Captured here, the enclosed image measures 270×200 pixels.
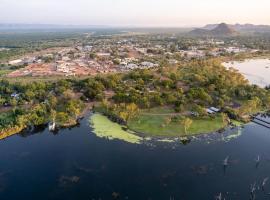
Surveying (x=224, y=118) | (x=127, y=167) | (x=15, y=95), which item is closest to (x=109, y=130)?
(x=127, y=167)

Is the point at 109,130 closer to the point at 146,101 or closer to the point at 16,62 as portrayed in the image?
the point at 146,101

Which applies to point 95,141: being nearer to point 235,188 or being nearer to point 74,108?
point 74,108

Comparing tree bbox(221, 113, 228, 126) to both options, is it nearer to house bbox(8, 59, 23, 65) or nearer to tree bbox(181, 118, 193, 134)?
tree bbox(181, 118, 193, 134)

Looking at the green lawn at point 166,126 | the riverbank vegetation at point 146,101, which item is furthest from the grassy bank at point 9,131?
the green lawn at point 166,126

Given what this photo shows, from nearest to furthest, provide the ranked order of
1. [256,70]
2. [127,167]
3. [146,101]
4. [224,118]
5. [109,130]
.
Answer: [127,167] < [109,130] < [224,118] < [146,101] < [256,70]

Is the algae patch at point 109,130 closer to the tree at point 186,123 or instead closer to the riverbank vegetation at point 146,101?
the riverbank vegetation at point 146,101

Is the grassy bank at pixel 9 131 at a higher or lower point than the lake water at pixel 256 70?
lower

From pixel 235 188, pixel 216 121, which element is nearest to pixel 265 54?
pixel 216 121
